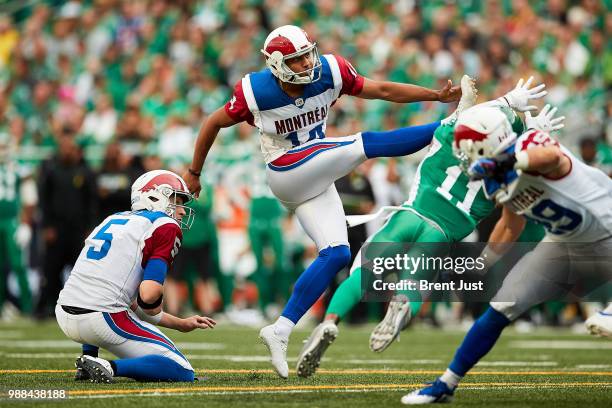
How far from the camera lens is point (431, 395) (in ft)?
19.9

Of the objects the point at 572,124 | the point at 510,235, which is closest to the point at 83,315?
the point at 510,235

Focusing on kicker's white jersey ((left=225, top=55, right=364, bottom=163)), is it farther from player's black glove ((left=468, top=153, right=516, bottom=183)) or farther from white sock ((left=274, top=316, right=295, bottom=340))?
player's black glove ((left=468, top=153, right=516, bottom=183))

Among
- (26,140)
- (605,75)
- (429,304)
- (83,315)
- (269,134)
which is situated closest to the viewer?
(83,315)

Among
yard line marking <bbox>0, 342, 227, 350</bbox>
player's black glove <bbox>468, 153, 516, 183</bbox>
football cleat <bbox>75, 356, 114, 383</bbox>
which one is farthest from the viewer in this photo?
yard line marking <bbox>0, 342, 227, 350</bbox>

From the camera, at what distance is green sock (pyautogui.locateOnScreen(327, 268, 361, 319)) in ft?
23.0

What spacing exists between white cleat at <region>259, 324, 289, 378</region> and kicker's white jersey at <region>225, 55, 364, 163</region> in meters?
1.12

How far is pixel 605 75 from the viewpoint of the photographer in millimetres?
14883

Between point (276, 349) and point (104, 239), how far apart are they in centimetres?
119

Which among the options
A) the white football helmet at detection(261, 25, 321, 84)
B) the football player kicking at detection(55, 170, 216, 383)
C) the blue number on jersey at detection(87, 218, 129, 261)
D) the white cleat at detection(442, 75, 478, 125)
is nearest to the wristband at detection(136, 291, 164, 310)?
the football player kicking at detection(55, 170, 216, 383)

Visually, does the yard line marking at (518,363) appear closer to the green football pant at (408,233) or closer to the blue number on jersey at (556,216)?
the green football pant at (408,233)

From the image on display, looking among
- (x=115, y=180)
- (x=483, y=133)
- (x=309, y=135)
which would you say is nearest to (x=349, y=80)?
(x=309, y=135)

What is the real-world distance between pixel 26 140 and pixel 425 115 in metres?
5.24

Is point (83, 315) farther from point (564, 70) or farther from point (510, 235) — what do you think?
point (564, 70)

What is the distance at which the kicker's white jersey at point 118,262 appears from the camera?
7016mm
